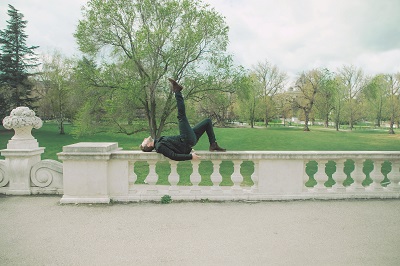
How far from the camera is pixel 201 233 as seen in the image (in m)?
4.07

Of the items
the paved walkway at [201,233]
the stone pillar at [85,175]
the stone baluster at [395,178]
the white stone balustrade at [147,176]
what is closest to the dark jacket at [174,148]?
the white stone balustrade at [147,176]

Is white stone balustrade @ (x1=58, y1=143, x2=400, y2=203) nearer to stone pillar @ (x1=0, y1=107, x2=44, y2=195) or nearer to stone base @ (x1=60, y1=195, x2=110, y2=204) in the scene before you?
stone base @ (x1=60, y1=195, x2=110, y2=204)

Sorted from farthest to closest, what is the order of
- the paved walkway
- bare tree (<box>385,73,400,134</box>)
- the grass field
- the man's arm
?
bare tree (<box>385,73,400,134</box>) < the grass field < the man's arm < the paved walkway

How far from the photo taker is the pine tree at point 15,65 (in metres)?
36.9

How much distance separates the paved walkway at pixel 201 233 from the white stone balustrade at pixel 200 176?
25cm

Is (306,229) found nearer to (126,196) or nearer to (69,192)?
(126,196)

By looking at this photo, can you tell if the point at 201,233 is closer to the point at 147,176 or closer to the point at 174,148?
the point at 174,148

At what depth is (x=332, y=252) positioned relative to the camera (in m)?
3.54

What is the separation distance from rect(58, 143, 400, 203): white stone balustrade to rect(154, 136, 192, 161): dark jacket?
0.31m

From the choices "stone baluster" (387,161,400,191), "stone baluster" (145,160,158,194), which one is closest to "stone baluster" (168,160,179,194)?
"stone baluster" (145,160,158,194)

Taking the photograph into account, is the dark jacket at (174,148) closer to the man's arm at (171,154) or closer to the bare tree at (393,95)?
Result: the man's arm at (171,154)

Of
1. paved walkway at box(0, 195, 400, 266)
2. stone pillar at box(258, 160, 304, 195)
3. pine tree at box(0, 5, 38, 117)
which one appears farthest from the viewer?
pine tree at box(0, 5, 38, 117)

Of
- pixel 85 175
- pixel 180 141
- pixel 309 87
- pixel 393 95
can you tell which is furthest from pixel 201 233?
pixel 393 95

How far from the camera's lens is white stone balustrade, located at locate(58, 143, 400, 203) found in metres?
5.39
